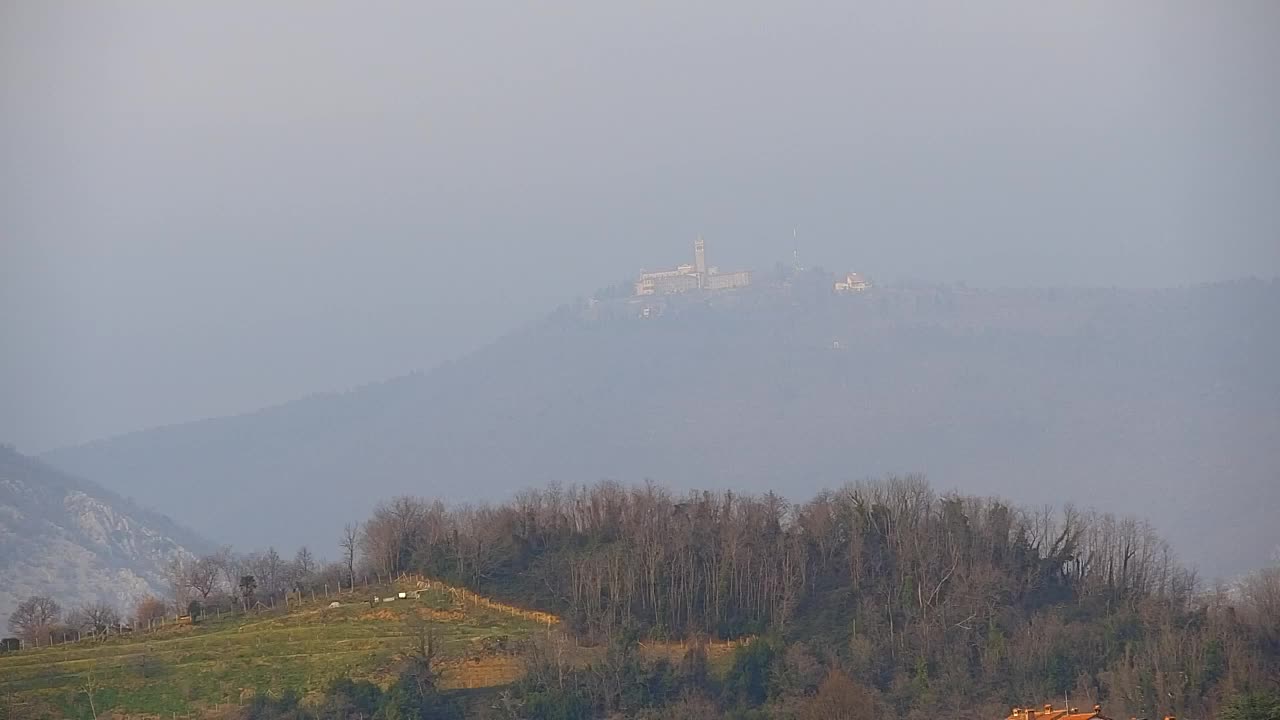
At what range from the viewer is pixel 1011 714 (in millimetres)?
45188

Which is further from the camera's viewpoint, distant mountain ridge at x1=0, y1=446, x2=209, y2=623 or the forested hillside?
distant mountain ridge at x1=0, y1=446, x2=209, y2=623

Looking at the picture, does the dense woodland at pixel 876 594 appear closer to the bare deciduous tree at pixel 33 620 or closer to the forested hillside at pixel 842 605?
the forested hillside at pixel 842 605

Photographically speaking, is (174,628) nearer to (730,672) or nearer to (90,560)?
(730,672)

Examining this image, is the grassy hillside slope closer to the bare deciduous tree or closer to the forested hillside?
the forested hillside

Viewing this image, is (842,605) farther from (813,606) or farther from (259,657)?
(259,657)

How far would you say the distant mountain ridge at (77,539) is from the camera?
107 metres

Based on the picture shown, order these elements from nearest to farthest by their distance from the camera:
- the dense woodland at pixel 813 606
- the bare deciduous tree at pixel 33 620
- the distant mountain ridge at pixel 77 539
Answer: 1. the dense woodland at pixel 813 606
2. the bare deciduous tree at pixel 33 620
3. the distant mountain ridge at pixel 77 539

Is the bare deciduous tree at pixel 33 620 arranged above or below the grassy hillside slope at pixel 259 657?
above

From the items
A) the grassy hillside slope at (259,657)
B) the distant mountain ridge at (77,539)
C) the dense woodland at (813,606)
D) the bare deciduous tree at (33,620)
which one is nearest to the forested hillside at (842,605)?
the dense woodland at (813,606)

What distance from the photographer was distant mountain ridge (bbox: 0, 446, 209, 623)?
107 meters

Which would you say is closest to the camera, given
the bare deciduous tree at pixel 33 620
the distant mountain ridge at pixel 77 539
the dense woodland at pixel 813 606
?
the dense woodland at pixel 813 606

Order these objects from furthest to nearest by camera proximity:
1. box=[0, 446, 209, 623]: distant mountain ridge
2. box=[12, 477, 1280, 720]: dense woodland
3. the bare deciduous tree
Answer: box=[0, 446, 209, 623]: distant mountain ridge
the bare deciduous tree
box=[12, 477, 1280, 720]: dense woodland

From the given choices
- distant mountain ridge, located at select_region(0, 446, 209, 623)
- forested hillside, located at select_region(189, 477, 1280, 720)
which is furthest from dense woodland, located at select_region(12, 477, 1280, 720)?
distant mountain ridge, located at select_region(0, 446, 209, 623)

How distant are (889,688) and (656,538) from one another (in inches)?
413
